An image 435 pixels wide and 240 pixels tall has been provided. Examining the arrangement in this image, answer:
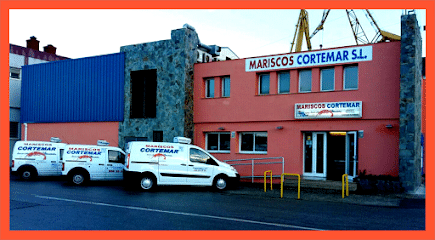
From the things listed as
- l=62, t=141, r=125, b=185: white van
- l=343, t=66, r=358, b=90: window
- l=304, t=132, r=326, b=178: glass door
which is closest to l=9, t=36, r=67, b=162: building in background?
l=62, t=141, r=125, b=185: white van

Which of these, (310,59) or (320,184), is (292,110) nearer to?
(310,59)

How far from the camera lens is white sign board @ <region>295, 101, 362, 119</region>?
16245 millimetres

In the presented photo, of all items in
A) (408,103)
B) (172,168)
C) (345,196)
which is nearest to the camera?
(345,196)

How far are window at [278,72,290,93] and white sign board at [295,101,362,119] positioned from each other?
1180 millimetres

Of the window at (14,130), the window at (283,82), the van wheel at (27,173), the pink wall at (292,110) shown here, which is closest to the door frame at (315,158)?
the pink wall at (292,110)

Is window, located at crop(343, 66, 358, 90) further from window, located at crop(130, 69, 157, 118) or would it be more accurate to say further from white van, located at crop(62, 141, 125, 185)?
white van, located at crop(62, 141, 125, 185)

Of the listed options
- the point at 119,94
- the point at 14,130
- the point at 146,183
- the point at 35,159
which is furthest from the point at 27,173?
the point at 14,130

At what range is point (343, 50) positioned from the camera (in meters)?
16.7

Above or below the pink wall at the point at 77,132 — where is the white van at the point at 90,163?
below

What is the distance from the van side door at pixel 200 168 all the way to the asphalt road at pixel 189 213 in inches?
46.3

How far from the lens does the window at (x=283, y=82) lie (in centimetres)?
1842

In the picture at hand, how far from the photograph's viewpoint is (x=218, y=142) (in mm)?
20281

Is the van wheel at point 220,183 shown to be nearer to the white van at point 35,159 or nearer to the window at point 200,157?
the window at point 200,157

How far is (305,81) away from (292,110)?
4.81 ft
